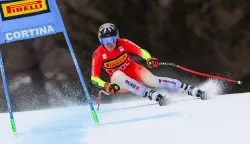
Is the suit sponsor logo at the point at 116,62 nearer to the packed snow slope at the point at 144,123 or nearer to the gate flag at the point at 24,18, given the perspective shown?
the packed snow slope at the point at 144,123

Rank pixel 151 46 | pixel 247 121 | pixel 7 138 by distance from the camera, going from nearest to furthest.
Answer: pixel 247 121 < pixel 7 138 < pixel 151 46

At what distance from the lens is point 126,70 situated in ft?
9.85

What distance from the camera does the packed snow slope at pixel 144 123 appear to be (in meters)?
2.19

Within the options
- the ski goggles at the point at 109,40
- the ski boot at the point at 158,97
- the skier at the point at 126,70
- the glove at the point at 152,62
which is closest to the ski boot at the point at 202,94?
the skier at the point at 126,70

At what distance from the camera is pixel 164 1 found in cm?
318

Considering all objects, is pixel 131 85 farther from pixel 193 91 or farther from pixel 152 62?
pixel 193 91

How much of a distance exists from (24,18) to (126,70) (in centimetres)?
87

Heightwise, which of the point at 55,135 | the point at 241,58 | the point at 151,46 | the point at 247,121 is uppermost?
the point at 151,46

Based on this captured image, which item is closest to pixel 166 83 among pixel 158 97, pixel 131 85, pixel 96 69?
pixel 158 97

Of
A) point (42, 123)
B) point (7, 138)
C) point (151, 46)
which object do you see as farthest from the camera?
point (151, 46)

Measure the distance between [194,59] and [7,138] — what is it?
156 cm

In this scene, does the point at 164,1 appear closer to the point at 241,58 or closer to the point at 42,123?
the point at 241,58

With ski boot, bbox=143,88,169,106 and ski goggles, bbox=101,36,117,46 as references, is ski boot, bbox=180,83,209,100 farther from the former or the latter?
ski goggles, bbox=101,36,117,46

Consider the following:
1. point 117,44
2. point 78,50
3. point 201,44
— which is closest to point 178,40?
point 201,44
